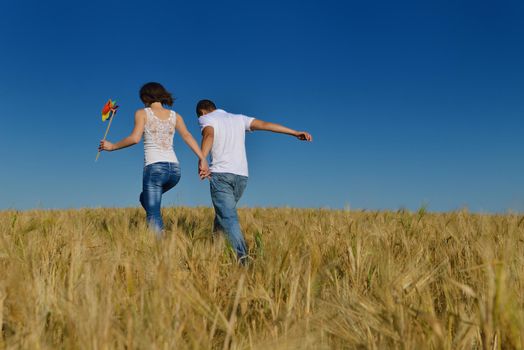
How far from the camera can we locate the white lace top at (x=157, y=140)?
16.4 feet

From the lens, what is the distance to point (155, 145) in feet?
16.4

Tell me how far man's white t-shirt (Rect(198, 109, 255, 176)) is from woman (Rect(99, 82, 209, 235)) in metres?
0.45

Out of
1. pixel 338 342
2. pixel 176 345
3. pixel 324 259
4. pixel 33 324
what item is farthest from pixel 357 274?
pixel 33 324

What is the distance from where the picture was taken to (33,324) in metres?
1.32

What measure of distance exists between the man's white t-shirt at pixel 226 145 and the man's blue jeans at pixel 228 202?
0.08 metres

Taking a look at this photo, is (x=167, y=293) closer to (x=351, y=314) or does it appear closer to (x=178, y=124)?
(x=351, y=314)

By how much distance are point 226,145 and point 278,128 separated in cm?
58

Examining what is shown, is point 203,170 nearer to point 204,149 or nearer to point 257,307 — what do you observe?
point 204,149

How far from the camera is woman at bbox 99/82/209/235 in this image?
16.3ft

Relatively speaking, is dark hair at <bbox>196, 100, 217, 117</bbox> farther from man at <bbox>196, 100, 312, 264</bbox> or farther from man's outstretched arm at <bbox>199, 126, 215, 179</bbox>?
man's outstretched arm at <bbox>199, 126, 215, 179</bbox>

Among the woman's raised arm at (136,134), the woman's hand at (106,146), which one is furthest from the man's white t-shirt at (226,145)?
the woman's hand at (106,146)

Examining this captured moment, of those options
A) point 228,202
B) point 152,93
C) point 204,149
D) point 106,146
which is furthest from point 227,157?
point 106,146

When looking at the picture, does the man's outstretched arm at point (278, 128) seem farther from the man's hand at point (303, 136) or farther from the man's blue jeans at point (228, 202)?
the man's blue jeans at point (228, 202)

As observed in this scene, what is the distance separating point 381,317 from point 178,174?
159 inches
